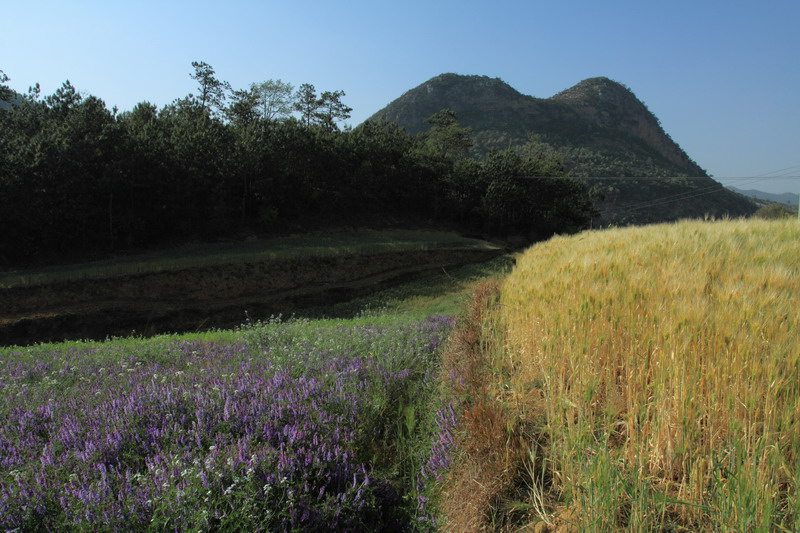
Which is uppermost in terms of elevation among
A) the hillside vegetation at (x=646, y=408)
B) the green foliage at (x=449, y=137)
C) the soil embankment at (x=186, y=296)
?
the green foliage at (x=449, y=137)

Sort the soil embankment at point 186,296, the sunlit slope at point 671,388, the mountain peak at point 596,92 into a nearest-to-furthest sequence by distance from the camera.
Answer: the sunlit slope at point 671,388
the soil embankment at point 186,296
the mountain peak at point 596,92

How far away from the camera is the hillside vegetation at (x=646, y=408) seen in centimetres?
206

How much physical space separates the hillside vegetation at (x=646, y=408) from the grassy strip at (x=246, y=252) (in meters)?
26.4

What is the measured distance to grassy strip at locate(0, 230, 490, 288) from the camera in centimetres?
2458

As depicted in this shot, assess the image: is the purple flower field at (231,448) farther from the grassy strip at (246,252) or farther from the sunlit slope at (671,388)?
the grassy strip at (246,252)

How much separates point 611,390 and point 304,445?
7.79 ft

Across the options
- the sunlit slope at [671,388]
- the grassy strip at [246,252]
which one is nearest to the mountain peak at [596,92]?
the grassy strip at [246,252]

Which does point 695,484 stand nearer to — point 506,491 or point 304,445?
point 506,491

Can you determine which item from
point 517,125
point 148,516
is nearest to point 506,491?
point 148,516

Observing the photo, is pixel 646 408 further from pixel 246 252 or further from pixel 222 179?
pixel 222 179

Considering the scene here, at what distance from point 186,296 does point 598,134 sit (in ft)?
447

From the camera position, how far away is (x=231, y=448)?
3.21 metres

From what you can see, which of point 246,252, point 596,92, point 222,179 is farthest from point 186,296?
point 596,92

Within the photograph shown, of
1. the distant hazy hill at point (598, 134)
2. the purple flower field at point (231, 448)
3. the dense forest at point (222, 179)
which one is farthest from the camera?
the distant hazy hill at point (598, 134)
